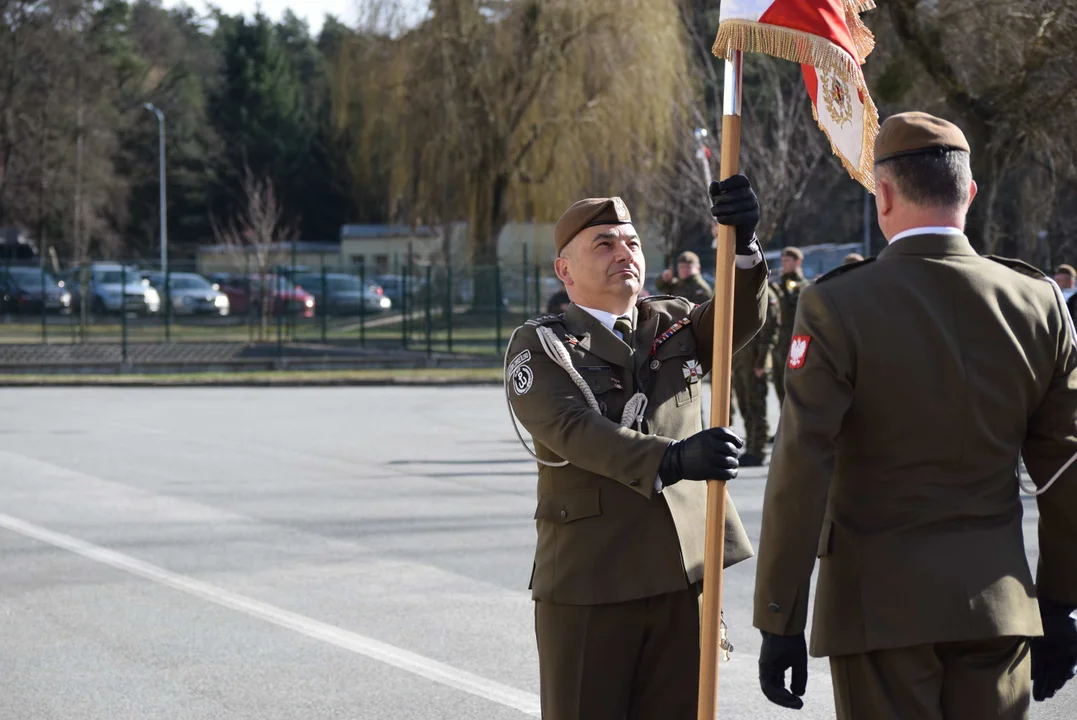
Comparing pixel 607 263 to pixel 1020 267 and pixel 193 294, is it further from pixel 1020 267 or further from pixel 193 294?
pixel 193 294

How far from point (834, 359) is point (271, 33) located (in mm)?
77158

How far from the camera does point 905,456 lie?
131 inches

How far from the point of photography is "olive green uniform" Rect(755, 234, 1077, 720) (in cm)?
330

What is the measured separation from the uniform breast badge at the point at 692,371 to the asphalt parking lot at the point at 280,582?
210 centimetres

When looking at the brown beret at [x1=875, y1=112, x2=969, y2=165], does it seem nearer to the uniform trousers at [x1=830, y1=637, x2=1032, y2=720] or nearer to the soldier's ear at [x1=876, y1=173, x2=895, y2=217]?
the soldier's ear at [x1=876, y1=173, x2=895, y2=217]

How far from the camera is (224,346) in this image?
34312 mm

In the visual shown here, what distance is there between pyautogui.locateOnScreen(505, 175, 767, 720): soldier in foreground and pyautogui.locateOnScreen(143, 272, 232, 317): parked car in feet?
110

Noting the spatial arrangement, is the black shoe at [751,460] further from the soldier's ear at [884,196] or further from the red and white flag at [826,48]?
the soldier's ear at [884,196]

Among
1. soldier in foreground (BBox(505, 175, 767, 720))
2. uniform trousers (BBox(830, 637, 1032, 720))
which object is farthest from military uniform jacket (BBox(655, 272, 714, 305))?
uniform trousers (BBox(830, 637, 1032, 720))

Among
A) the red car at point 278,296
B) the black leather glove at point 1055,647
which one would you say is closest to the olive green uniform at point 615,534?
the black leather glove at point 1055,647

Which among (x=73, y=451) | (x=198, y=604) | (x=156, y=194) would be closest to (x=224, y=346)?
(x=73, y=451)

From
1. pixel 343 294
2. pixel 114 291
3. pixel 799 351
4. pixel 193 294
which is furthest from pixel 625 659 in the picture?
pixel 193 294

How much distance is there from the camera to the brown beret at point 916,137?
11.1 ft

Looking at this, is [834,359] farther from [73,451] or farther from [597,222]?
[73,451]
